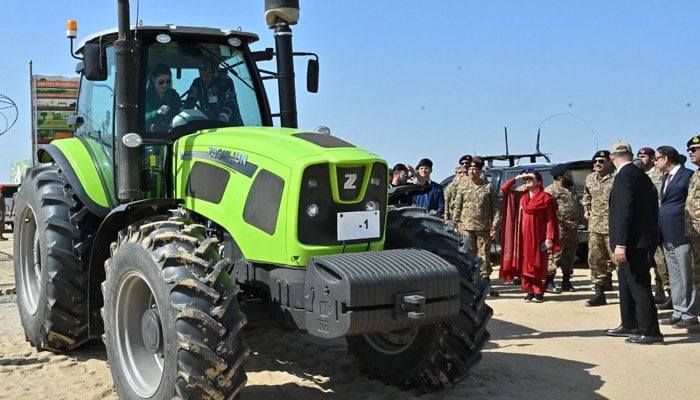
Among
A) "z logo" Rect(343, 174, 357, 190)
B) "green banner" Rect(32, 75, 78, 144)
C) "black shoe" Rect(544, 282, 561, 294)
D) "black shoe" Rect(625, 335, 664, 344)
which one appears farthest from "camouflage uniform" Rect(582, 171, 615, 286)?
"green banner" Rect(32, 75, 78, 144)

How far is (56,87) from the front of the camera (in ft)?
42.6

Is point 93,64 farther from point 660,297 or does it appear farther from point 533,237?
point 660,297

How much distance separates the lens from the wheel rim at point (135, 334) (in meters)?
4.77

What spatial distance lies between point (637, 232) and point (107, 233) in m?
4.96

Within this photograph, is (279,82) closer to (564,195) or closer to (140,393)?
(140,393)

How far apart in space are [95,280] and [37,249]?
1.55m

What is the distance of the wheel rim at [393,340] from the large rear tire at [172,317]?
1.49 m

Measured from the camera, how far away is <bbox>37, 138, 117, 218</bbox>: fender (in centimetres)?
586

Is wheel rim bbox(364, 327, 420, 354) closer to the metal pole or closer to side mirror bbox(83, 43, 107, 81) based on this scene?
the metal pole

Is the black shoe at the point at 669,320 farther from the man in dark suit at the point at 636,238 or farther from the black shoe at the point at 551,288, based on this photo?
the black shoe at the point at 551,288

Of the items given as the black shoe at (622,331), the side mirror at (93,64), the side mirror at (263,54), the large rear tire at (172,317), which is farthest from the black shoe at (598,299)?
the side mirror at (93,64)

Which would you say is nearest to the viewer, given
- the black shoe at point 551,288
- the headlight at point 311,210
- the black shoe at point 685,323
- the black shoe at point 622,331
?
the headlight at point 311,210

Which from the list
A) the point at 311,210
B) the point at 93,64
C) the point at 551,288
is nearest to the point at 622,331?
the point at 551,288

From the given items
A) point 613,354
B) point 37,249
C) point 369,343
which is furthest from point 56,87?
point 613,354
